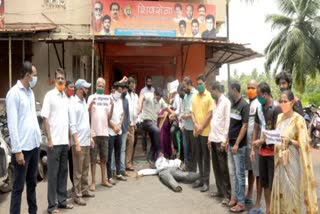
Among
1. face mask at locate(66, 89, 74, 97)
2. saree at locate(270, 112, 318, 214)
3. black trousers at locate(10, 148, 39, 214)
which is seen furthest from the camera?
face mask at locate(66, 89, 74, 97)

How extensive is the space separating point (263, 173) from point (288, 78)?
1.30 metres

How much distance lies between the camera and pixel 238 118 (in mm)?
6312

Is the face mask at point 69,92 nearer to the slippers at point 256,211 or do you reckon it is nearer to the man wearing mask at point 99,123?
the man wearing mask at point 99,123

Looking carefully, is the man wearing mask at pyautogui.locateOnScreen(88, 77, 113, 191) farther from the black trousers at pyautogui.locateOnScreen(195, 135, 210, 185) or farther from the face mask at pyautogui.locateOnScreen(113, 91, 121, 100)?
the black trousers at pyautogui.locateOnScreen(195, 135, 210, 185)

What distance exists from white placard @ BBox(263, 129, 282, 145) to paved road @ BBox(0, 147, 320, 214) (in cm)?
155

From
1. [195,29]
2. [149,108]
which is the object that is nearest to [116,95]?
[149,108]

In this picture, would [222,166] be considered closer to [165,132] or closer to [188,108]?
[188,108]

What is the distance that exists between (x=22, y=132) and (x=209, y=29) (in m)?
10.1

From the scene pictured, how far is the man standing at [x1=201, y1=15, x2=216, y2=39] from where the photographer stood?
14.0m

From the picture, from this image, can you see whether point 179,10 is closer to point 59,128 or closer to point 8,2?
point 8,2

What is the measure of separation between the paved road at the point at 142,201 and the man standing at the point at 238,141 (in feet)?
1.06

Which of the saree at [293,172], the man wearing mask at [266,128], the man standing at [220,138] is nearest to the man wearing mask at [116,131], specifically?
the man standing at [220,138]

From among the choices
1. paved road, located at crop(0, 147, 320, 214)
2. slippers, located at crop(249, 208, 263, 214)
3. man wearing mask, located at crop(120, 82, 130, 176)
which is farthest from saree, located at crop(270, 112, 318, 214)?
man wearing mask, located at crop(120, 82, 130, 176)

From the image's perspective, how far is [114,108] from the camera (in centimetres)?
814
